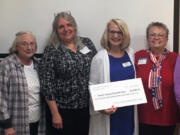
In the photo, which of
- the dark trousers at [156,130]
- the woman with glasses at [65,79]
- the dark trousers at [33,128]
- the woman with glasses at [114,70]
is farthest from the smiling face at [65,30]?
the dark trousers at [156,130]

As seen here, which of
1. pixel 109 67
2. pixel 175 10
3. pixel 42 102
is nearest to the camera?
pixel 109 67

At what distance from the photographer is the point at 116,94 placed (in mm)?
1660

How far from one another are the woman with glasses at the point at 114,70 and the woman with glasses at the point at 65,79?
9cm

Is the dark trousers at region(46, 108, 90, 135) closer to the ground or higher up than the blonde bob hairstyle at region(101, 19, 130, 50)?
closer to the ground

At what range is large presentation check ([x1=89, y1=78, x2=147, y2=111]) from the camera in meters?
1.64

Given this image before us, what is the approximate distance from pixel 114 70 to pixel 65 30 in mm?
507

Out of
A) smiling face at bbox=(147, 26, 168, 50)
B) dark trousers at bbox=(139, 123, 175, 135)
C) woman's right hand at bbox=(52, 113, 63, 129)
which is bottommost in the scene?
dark trousers at bbox=(139, 123, 175, 135)

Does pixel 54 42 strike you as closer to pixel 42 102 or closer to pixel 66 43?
pixel 66 43

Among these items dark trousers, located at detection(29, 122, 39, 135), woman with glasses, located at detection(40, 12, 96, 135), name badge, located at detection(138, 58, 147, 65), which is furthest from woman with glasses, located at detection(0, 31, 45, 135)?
name badge, located at detection(138, 58, 147, 65)

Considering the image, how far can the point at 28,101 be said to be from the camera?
1.72 m

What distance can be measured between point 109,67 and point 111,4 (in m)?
0.68

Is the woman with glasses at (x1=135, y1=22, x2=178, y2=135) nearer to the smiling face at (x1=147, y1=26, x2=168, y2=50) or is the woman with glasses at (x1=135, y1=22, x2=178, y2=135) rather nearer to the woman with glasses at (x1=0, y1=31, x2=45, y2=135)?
the smiling face at (x1=147, y1=26, x2=168, y2=50)

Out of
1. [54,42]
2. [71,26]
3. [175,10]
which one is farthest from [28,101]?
[175,10]

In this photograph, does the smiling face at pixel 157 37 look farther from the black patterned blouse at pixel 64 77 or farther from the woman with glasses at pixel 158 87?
the black patterned blouse at pixel 64 77
